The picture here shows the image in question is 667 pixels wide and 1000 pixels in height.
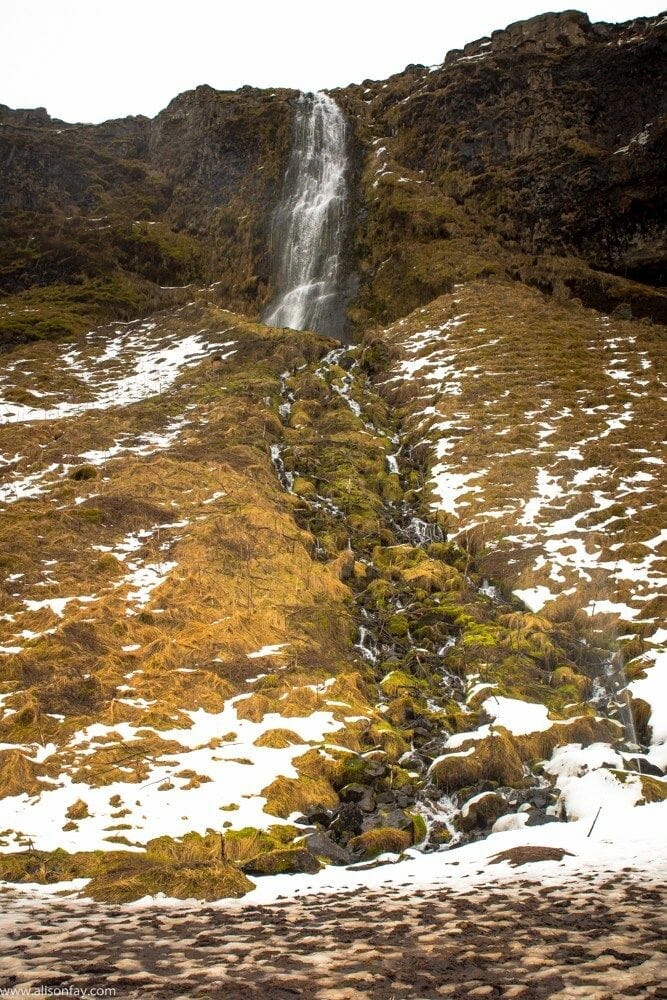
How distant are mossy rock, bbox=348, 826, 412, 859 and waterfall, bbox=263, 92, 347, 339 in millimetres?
29286

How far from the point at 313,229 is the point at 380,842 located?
3738cm

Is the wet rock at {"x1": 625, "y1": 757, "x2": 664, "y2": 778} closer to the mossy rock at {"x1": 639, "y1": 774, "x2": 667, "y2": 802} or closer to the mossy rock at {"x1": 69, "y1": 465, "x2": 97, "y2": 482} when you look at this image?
the mossy rock at {"x1": 639, "y1": 774, "x2": 667, "y2": 802}

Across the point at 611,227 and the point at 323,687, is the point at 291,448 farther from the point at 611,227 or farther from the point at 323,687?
the point at 611,227

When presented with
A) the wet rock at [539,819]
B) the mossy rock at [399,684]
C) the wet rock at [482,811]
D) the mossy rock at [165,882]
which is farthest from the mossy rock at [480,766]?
the mossy rock at [165,882]

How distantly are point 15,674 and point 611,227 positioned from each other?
3790 cm

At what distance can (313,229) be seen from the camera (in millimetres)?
40438

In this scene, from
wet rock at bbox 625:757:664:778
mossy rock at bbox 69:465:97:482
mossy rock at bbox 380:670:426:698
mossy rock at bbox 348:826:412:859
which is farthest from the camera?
mossy rock at bbox 69:465:97:482

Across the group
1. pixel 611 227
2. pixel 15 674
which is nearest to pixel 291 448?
pixel 15 674

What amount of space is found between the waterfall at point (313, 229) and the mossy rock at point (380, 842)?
29.3 meters

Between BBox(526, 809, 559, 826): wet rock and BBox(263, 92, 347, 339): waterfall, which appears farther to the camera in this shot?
BBox(263, 92, 347, 339): waterfall

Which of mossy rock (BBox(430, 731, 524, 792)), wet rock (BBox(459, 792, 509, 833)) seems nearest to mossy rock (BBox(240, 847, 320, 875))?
wet rock (BBox(459, 792, 509, 833))

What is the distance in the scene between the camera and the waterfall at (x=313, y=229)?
37.3 meters

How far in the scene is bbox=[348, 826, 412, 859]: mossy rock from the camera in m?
8.78

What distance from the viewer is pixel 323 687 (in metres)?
12.2
